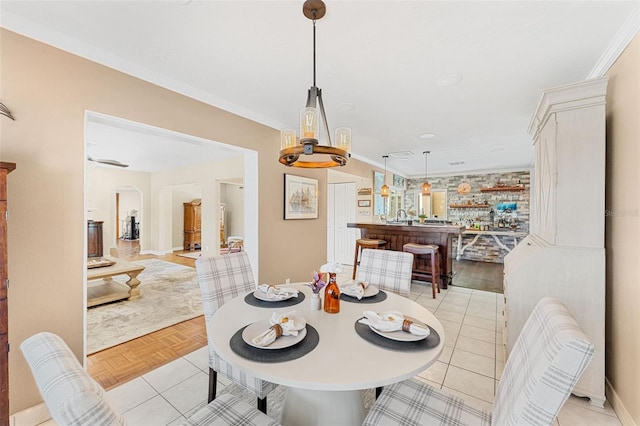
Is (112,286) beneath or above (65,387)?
beneath

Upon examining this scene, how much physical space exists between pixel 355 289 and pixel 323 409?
70 centimetres

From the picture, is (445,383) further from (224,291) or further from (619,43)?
(619,43)

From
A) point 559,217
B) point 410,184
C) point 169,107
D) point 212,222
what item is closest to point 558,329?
point 559,217

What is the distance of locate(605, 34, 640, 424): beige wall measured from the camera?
1598 mm

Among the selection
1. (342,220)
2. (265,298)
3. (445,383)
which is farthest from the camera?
(342,220)

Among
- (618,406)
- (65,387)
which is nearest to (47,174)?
(65,387)

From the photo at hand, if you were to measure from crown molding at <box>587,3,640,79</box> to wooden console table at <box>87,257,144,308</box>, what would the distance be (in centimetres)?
540

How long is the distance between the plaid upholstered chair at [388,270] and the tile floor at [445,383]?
0.76 meters

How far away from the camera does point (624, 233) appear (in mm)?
1720

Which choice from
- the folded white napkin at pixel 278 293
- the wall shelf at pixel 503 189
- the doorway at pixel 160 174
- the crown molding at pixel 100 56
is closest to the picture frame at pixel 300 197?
the doorway at pixel 160 174

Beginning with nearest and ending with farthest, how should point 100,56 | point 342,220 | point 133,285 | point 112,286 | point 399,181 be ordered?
1. point 100,56
2. point 133,285
3. point 112,286
4. point 342,220
5. point 399,181

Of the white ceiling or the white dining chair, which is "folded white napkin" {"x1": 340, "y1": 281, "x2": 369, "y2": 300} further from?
the white ceiling

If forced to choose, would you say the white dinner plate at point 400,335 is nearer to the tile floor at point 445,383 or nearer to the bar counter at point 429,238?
the tile floor at point 445,383

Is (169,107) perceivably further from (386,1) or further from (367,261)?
(367,261)
